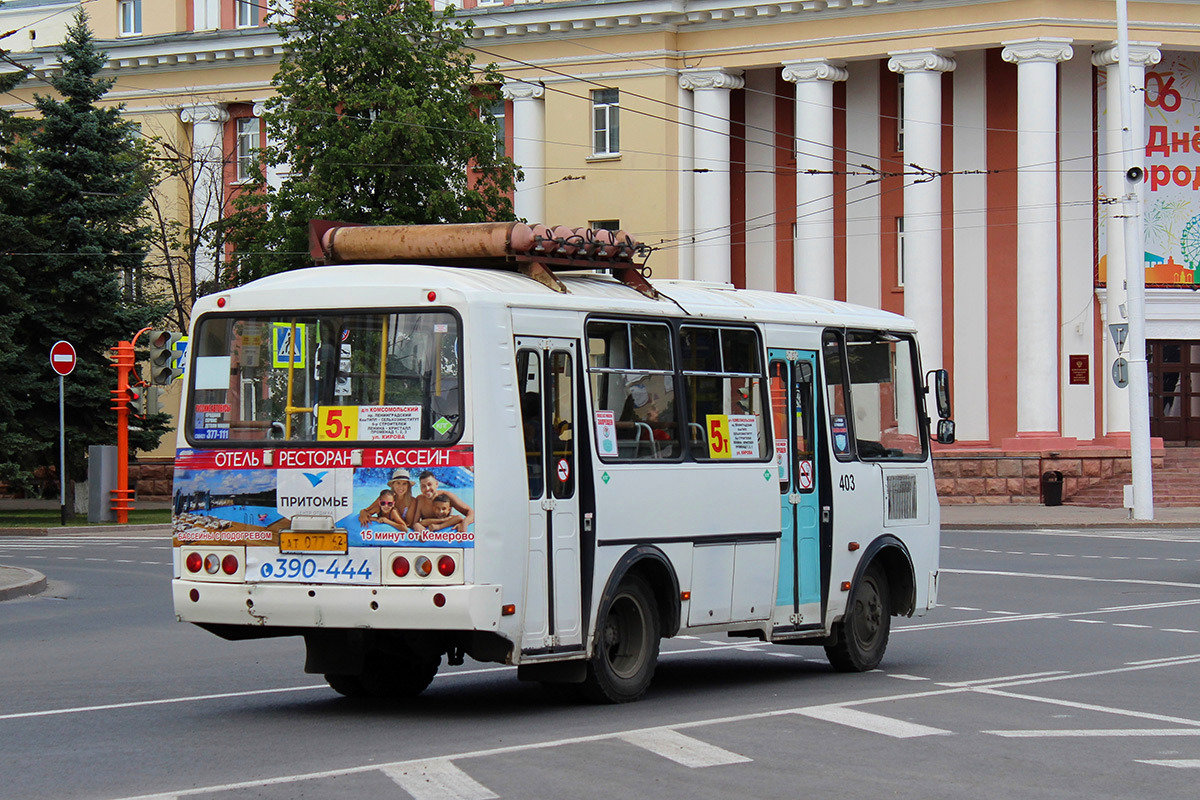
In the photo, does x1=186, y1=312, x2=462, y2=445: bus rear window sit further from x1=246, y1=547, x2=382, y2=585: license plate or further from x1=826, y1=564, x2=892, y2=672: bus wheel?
x1=826, y1=564, x2=892, y2=672: bus wheel

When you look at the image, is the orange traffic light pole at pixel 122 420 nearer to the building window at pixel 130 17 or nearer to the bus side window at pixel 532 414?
the building window at pixel 130 17

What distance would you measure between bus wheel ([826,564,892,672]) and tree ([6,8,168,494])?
1140 inches

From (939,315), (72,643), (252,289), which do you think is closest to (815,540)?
(252,289)

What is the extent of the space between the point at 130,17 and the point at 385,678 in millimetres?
46040

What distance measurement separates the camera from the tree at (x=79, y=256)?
39.8 m

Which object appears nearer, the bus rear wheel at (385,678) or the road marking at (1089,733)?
the road marking at (1089,733)

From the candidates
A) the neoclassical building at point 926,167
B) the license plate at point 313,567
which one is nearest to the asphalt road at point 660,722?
the license plate at point 313,567

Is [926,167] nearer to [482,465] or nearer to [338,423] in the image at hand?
[338,423]

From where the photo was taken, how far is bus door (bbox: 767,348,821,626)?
12.8 m

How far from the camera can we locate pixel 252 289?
35.9 feet

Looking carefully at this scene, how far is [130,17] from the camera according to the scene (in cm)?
5397

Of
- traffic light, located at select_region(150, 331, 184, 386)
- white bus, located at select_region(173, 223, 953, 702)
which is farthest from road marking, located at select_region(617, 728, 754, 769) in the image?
traffic light, located at select_region(150, 331, 184, 386)

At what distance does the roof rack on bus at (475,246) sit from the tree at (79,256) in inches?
1161

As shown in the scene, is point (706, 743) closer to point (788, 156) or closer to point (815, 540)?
point (815, 540)
